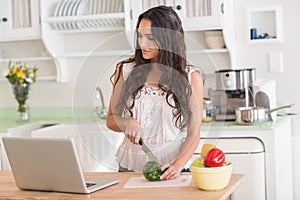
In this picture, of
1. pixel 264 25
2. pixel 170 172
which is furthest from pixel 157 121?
pixel 264 25

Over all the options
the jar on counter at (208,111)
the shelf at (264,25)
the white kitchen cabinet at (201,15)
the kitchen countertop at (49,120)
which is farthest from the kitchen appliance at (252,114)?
the shelf at (264,25)

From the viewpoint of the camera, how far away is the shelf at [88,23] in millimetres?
4086

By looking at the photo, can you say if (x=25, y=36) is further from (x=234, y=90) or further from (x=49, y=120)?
(x=234, y=90)

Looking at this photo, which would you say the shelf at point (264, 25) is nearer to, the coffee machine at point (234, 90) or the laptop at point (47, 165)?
the coffee machine at point (234, 90)

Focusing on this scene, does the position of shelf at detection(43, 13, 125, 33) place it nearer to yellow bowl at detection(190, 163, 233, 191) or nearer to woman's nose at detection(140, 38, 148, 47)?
woman's nose at detection(140, 38, 148, 47)

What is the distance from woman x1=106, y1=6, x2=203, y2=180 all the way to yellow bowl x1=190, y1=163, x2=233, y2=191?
189 millimetres

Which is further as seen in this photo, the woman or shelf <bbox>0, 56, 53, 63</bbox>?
shelf <bbox>0, 56, 53, 63</bbox>

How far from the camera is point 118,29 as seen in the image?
4191mm

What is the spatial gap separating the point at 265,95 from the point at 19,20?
180 cm

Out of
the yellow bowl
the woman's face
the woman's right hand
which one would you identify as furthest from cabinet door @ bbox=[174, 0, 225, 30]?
the yellow bowl

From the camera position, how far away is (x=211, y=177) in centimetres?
205

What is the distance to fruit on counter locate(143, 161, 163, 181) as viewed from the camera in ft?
7.27

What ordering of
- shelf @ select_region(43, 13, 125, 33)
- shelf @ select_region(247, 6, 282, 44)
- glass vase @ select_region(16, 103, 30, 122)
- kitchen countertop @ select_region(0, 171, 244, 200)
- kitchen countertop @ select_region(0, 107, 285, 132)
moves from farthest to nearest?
1. glass vase @ select_region(16, 103, 30, 122)
2. shelf @ select_region(43, 13, 125, 33)
3. shelf @ select_region(247, 6, 282, 44)
4. kitchen countertop @ select_region(0, 107, 285, 132)
5. kitchen countertop @ select_region(0, 171, 244, 200)

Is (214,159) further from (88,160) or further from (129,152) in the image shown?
(88,160)
